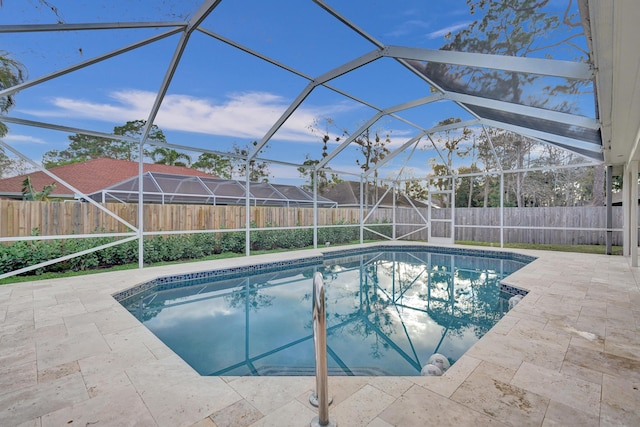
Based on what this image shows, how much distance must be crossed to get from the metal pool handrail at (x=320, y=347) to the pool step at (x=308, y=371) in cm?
119

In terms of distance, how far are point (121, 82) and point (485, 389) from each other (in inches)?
313

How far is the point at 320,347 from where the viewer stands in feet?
5.22

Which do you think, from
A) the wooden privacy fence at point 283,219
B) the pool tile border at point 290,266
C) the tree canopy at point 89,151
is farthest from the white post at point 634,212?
the tree canopy at point 89,151

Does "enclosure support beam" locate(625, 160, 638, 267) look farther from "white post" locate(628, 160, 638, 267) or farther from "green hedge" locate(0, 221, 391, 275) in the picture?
"green hedge" locate(0, 221, 391, 275)

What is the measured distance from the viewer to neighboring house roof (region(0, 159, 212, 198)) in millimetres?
10117

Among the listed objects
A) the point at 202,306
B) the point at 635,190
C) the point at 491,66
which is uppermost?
the point at 491,66

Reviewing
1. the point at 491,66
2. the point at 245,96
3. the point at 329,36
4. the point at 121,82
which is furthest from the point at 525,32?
the point at 121,82

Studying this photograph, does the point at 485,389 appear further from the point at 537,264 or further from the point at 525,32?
the point at 537,264

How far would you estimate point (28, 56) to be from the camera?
171 inches

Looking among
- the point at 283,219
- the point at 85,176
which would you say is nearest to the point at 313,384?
the point at 283,219

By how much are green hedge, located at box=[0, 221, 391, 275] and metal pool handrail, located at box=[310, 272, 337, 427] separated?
20.1 feet

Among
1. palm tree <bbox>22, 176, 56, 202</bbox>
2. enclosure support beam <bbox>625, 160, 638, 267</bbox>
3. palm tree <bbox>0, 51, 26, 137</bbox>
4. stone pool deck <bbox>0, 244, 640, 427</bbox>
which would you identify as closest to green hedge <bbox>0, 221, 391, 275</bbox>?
palm tree <bbox>22, 176, 56, 202</bbox>

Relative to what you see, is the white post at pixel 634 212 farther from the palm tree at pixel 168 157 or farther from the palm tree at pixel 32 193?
the palm tree at pixel 168 157

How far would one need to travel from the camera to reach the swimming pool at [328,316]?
10.4 feet
